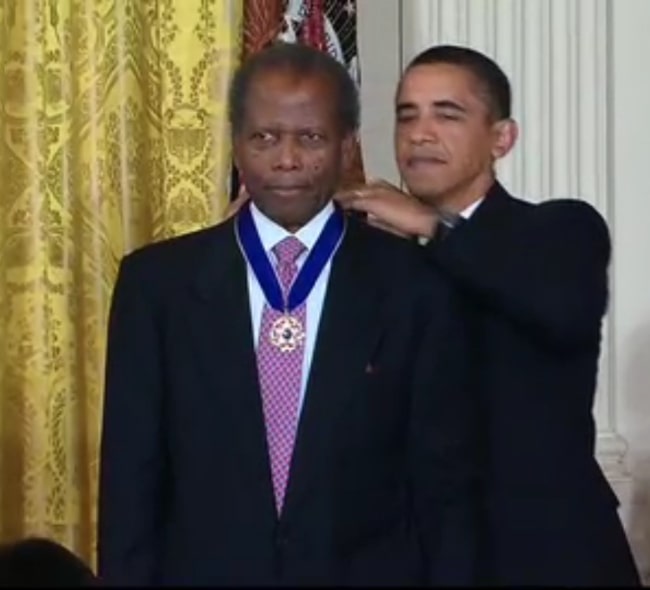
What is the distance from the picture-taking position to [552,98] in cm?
360

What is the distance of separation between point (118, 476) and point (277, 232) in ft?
1.16

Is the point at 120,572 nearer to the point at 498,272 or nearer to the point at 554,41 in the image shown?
the point at 498,272

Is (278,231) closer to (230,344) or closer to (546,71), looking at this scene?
(230,344)

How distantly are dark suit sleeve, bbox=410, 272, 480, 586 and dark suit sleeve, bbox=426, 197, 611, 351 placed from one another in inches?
1.9

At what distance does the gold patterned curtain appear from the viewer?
351cm

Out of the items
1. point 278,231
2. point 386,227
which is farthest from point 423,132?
point 278,231

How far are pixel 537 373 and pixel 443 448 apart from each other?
0.51 feet

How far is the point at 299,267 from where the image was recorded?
238cm

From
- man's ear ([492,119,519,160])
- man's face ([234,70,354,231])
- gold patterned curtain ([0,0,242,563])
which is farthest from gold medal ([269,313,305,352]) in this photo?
gold patterned curtain ([0,0,242,563])

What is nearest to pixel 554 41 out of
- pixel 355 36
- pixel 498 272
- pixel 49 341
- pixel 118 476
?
pixel 355 36

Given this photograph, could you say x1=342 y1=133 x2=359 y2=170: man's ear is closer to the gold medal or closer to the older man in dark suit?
the older man in dark suit

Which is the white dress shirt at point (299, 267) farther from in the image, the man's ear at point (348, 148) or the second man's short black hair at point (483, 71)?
the second man's short black hair at point (483, 71)

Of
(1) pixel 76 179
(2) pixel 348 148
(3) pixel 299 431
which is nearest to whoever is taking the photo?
(3) pixel 299 431

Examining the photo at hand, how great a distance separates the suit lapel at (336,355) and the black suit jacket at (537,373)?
0.34 feet
